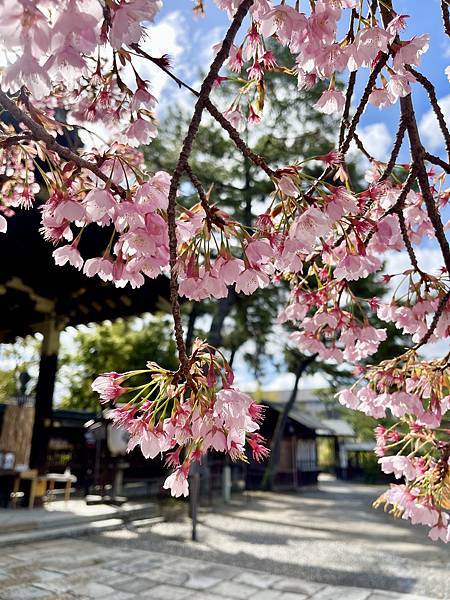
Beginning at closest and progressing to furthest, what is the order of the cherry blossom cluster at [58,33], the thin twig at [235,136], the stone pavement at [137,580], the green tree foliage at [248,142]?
the cherry blossom cluster at [58,33] → the thin twig at [235,136] → the stone pavement at [137,580] → the green tree foliage at [248,142]

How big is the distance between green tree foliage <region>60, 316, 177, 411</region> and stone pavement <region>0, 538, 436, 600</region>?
9.25 m

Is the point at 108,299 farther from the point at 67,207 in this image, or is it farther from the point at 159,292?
the point at 67,207

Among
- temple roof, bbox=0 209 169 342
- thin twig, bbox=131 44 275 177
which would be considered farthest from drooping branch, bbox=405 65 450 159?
temple roof, bbox=0 209 169 342

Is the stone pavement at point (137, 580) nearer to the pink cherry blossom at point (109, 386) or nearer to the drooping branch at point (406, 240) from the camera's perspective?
the drooping branch at point (406, 240)

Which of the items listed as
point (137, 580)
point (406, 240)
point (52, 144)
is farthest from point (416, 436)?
point (137, 580)

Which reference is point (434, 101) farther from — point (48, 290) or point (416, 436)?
point (48, 290)

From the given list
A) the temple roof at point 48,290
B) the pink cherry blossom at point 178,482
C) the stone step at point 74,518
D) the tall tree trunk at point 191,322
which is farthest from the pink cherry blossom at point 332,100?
the tall tree trunk at point 191,322

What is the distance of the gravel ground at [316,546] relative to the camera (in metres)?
4.56

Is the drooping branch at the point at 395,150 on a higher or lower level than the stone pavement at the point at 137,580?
higher

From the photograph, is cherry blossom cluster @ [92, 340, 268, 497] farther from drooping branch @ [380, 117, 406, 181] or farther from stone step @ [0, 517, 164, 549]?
stone step @ [0, 517, 164, 549]

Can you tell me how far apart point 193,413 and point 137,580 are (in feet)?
12.7

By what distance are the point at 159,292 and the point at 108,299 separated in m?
0.91

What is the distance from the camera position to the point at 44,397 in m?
7.32

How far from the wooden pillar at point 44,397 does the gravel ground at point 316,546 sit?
170cm
